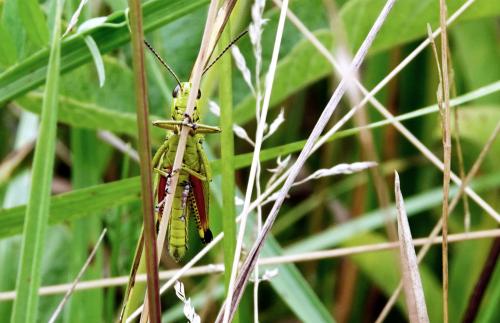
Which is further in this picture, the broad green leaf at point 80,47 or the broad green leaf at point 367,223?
the broad green leaf at point 367,223

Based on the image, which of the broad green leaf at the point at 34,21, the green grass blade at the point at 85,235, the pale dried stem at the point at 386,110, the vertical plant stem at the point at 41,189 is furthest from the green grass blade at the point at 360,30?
the vertical plant stem at the point at 41,189

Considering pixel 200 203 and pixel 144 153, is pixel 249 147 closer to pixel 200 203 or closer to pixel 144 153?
pixel 200 203

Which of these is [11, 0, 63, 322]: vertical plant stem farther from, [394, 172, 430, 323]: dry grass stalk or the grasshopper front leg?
[394, 172, 430, 323]: dry grass stalk

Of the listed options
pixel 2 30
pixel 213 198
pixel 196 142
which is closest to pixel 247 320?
pixel 213 198

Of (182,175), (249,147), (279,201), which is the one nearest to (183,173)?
(182,175)

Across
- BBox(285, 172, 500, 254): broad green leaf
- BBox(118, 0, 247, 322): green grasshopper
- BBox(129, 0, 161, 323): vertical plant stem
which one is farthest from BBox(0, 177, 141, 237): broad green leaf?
BBox(285, 172, 500, 254): broad green leaf

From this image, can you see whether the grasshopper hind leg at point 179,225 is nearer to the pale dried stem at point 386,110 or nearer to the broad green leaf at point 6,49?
the pale dried stem at point 386,110

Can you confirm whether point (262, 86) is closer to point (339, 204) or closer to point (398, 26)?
point (398, 26)
